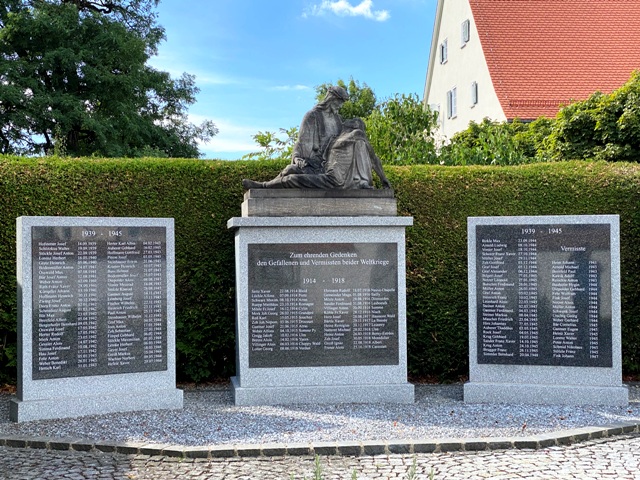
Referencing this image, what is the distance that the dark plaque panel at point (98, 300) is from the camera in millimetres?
7020

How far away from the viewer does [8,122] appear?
20.5 meters

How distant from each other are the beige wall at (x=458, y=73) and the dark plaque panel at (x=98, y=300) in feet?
49.8

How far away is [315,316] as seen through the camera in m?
7.79

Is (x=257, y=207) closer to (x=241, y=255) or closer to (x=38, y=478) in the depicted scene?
(x=241, y=255)

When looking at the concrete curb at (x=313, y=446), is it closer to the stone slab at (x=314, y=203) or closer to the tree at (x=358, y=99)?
the stone slab at (x=314, y=203)

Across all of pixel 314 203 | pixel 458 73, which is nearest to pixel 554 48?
pixel 458 73

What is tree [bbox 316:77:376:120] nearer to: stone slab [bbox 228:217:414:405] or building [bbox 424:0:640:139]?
building [bbox 424:0:640:139]

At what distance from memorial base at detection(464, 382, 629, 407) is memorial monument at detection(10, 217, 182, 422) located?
3.35 m

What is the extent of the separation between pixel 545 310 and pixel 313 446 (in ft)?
11.1

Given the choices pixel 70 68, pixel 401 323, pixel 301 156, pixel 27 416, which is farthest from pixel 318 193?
pixel 70 68

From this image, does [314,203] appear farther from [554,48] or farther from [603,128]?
[554,48]

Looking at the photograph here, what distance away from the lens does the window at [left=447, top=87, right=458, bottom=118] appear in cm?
2623

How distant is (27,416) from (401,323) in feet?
13.3

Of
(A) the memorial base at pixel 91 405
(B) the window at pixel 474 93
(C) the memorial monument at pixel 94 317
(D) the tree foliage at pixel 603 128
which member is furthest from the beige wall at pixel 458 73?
(A) the memorial base at pixel 91 405
